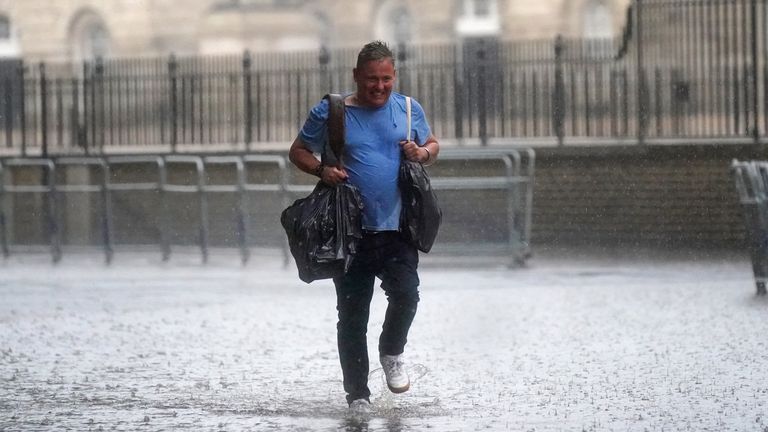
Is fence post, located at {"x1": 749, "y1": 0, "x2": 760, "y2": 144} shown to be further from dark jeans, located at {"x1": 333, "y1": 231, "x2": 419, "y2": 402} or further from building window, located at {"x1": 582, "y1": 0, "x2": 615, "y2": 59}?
building window, located at {"x1": 582, "y1": 0, "x2": 615, "y2": 59}

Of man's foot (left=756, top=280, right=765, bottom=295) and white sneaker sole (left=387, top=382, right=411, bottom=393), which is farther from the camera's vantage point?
man's foot (left=756, top=280, right=765, bottom=295)

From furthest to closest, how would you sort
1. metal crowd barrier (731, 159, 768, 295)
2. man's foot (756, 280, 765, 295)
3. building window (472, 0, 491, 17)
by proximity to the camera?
building window (472, 0, 491, 17), man's foot (756, 280, 765, 295), metal crowd barrier (731, 159, 768, 295)

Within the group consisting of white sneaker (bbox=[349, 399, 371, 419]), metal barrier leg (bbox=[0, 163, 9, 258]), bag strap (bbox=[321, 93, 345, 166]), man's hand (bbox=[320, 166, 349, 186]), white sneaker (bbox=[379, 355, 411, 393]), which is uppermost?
bag strap (bbox=[321, 93, 345, 166])

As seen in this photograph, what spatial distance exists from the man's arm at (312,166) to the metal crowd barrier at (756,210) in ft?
→ 21.5

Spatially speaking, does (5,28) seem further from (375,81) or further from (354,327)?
(375,81)

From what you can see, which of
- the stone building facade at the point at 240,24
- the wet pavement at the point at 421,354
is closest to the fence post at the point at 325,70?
the wet pavement at the point at 421,354

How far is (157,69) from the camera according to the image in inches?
906

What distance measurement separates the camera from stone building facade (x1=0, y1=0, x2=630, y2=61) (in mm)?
34562

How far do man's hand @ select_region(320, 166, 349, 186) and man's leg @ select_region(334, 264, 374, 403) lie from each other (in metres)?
0.39

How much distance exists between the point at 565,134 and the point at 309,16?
16053mm

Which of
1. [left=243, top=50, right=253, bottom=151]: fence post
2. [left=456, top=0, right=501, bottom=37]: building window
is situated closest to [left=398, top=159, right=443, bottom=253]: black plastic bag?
[left=243, top=50, right=253, bottom=151]: fence post

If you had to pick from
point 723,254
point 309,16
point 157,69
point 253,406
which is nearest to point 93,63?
point 157,69

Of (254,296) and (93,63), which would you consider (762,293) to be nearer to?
(254,296)

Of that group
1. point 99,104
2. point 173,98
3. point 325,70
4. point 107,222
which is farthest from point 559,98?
point 99,104
